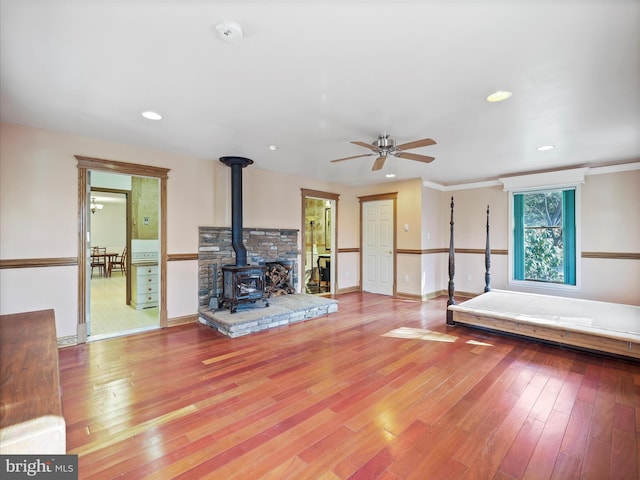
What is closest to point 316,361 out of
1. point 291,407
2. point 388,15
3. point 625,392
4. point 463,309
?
point 291,407

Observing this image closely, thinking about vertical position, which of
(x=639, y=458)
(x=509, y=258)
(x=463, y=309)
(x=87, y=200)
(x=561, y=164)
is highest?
(x=561, y=164)

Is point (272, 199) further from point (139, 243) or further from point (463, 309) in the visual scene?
point (463, 309)

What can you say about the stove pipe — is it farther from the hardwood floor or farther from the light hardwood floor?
the light hardwood floor

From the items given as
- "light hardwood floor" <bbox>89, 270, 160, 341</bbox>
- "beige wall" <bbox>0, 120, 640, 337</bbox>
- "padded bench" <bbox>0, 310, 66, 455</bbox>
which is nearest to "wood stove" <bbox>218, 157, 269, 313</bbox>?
"beige wall" <bbox>0, 120, 640, 337</bbox>

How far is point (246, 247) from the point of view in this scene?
4.87 m

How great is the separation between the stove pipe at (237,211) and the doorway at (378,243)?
9.85 feet

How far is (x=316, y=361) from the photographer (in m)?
2.95

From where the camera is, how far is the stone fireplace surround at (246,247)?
4438 mm

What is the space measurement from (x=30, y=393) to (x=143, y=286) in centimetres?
452

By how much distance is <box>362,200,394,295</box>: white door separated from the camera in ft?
20.4

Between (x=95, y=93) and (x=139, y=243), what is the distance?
3.55 metres

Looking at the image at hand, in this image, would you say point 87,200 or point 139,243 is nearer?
point 87,200

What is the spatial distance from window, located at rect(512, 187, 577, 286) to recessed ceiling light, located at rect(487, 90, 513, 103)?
Answer: 3491 mm

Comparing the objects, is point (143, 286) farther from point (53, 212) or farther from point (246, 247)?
point (53, 212)
